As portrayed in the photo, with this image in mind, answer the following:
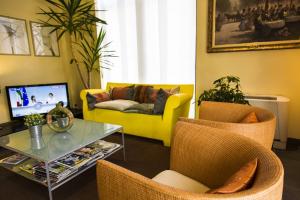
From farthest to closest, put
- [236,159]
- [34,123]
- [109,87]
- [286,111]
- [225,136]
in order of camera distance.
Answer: [109,87] → [286,111] → [34,123] → [225,136] → [236,159]

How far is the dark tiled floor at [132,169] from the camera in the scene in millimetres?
1641

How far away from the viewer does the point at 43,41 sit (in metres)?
3.54

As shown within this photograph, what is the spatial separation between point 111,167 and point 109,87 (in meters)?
2.97

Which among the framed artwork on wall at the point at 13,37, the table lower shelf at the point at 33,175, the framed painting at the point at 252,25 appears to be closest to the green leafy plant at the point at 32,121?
the table lower shelf at the point at 33,175

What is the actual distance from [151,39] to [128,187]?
300cm

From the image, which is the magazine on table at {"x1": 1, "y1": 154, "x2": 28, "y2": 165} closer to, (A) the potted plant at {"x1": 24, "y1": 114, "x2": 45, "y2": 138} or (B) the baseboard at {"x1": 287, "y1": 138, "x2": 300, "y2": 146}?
(A) the potted plant at {"x1": 24, "y1": 114, "x2": 45, "y2": 138}

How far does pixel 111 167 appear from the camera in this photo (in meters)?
0.80

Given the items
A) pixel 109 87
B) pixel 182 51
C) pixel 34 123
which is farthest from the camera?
pixel 109 87

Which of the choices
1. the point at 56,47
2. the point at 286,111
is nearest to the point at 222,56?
the point at 286,111

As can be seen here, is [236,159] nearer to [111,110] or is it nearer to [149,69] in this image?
[111,110]

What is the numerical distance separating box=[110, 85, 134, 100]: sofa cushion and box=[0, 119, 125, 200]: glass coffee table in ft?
3.96

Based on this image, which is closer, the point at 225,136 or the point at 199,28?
the point at 225,136

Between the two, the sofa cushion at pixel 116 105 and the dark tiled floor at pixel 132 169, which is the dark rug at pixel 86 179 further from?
the sofa cushion at pixel 116 105

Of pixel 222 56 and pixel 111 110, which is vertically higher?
pixel 222 56
